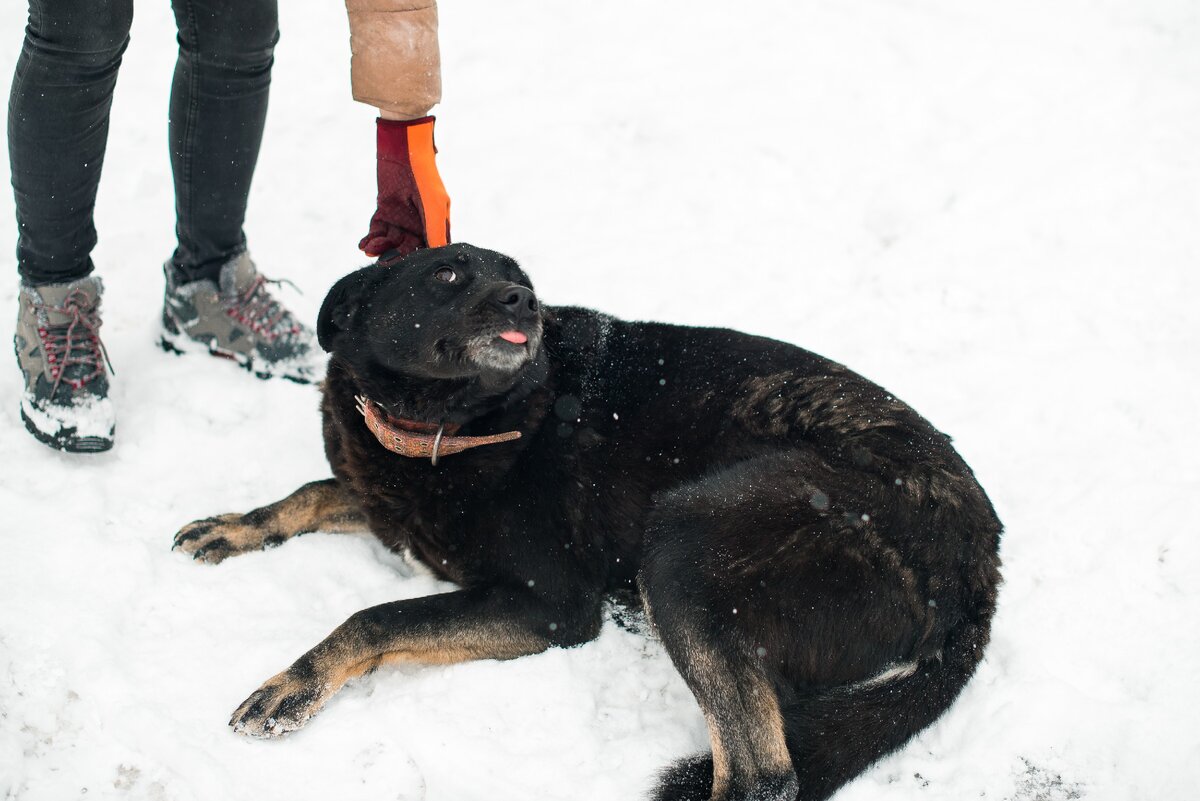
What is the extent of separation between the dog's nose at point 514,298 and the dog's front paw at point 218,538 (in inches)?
50.4

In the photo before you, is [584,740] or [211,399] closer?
[584,740]


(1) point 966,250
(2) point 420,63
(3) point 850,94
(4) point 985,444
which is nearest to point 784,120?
(3) point 850,94

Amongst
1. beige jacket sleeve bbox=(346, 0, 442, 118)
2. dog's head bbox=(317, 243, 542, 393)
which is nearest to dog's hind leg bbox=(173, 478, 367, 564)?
dog's head bbox=(317, 243, 542, 393)

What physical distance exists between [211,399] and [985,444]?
3354 mm

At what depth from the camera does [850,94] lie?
5883mm

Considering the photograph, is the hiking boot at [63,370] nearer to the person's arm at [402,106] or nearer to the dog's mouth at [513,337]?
the person's arm at [402,106]

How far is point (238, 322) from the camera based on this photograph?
412 centimetres

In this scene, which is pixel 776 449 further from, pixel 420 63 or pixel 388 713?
pixel 420 63

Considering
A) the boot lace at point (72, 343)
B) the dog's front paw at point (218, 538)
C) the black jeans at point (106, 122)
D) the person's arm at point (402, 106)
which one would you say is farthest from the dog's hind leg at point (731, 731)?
the black jeans at point (106, 122)

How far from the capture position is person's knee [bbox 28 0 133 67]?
3.00 m

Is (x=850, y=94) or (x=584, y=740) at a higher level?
(x=850, y=94)

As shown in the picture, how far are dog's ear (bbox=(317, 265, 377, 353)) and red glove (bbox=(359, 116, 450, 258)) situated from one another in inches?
10.7

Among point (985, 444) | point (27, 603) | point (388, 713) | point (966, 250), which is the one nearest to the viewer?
point (388, 713)

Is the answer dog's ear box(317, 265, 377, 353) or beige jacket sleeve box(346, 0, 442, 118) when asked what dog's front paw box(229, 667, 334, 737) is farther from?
beige jacket sleeve box(346, 0, 442, 118)
